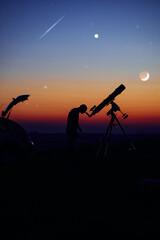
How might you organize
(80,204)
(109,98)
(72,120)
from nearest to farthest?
(80,204), (72,120), (109,98)

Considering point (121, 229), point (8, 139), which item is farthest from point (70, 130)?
point (121, 229)

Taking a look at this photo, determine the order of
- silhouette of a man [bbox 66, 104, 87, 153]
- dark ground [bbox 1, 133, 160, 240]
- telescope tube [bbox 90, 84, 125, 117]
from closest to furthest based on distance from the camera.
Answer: dark ground [bbox 1, 133, 160, 240], silhouette of a man [bbox 66, 104, 87, 153], telescope tube [bbox 90, 84, 125, 117]

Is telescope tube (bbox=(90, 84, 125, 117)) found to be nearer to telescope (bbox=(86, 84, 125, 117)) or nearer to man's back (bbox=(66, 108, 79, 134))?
telescope (bbox=(86, 84, 125, 117))

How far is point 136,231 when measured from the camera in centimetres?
394

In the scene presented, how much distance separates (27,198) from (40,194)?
0.37 metres

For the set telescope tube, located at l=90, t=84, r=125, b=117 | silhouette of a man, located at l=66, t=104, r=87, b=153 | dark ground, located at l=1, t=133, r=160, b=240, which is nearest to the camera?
dark ground, located at l=1, t=133, r=160, b=240

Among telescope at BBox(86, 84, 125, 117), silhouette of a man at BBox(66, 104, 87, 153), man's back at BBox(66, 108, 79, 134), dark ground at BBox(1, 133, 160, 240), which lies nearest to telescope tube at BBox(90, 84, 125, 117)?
telescope at BBox(86, 84, 125, 117)

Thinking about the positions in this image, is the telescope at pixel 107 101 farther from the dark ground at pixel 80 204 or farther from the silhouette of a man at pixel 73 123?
the dark ground at pixel 80 204

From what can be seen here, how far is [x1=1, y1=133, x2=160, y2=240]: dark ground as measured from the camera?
3.97 metres

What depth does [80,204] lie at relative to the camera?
5.19 metres

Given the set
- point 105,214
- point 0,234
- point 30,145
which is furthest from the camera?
point 30,145

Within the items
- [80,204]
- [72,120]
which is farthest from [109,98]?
[80,204]

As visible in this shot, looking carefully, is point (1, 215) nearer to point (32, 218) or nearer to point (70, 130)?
point (32, 218)

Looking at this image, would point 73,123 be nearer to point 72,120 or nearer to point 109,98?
point 72,120
